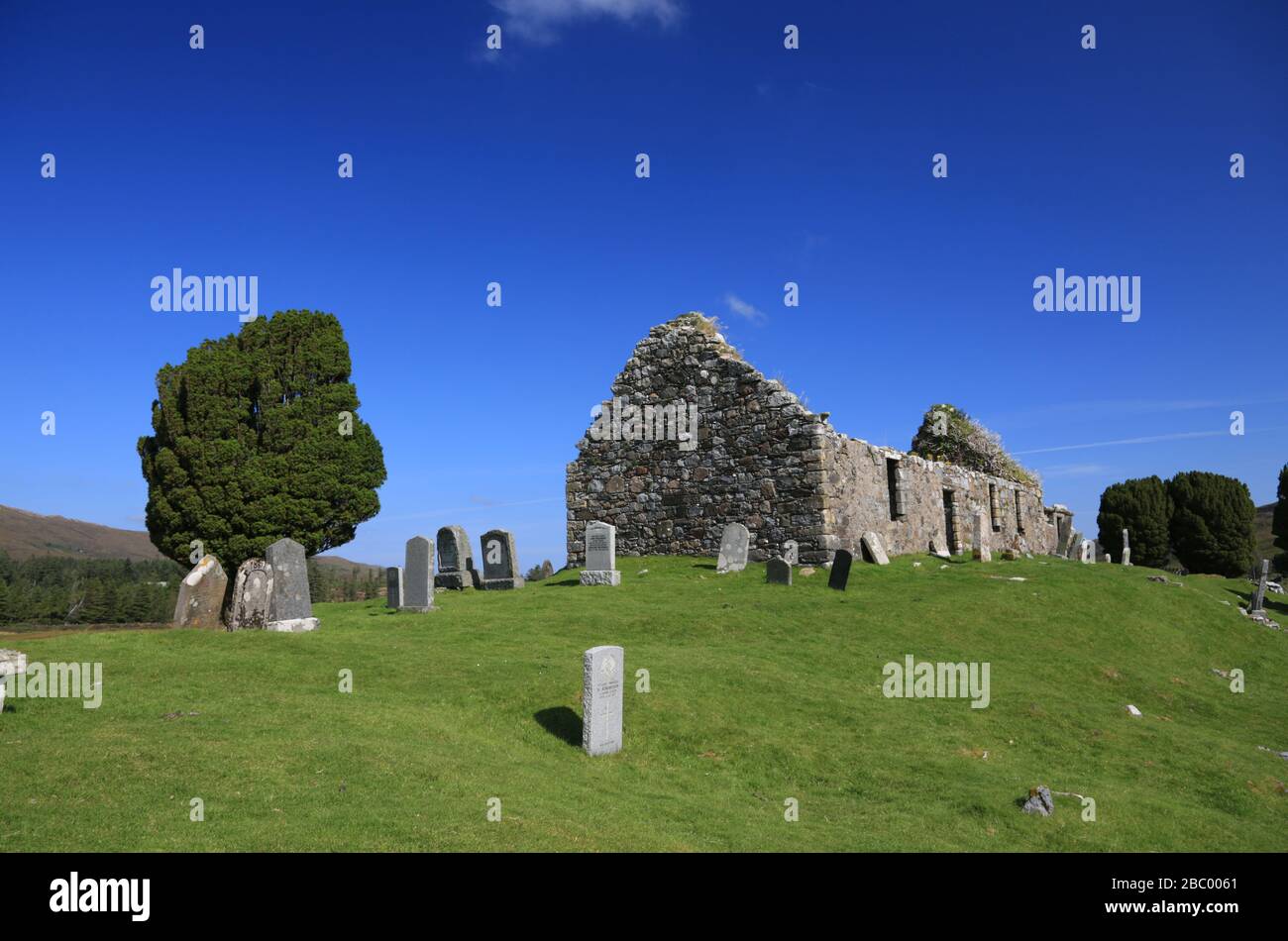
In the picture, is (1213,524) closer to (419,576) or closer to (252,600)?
(419,576)

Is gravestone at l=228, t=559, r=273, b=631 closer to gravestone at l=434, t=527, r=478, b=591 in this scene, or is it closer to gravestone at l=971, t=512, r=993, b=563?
gravestone at l=434, t=527, r=478, b=591

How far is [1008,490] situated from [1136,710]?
23.8m

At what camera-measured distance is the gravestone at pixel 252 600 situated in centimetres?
1462

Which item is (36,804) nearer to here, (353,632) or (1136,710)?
(353,632)

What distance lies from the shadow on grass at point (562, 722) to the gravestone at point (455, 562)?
1335cm

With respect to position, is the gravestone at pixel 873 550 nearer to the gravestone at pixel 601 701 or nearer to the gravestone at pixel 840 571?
the gravestone at pixel 840 571

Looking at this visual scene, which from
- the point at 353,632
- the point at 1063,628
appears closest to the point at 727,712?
the point at 353,632

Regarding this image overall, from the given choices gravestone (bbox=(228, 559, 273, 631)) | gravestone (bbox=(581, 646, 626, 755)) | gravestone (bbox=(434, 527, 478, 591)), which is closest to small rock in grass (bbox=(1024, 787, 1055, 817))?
gravestone (bbox=(581, 646, 626, 755))

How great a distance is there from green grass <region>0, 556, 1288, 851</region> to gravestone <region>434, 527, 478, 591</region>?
195 inches

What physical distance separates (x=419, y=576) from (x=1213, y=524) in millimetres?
50708

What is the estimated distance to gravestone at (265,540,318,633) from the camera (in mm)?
14789

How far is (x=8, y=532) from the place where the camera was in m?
119

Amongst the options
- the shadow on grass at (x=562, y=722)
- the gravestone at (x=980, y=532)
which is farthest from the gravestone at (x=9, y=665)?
the gravestone at (x=980, y=532)

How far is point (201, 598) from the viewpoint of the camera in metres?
14.4
